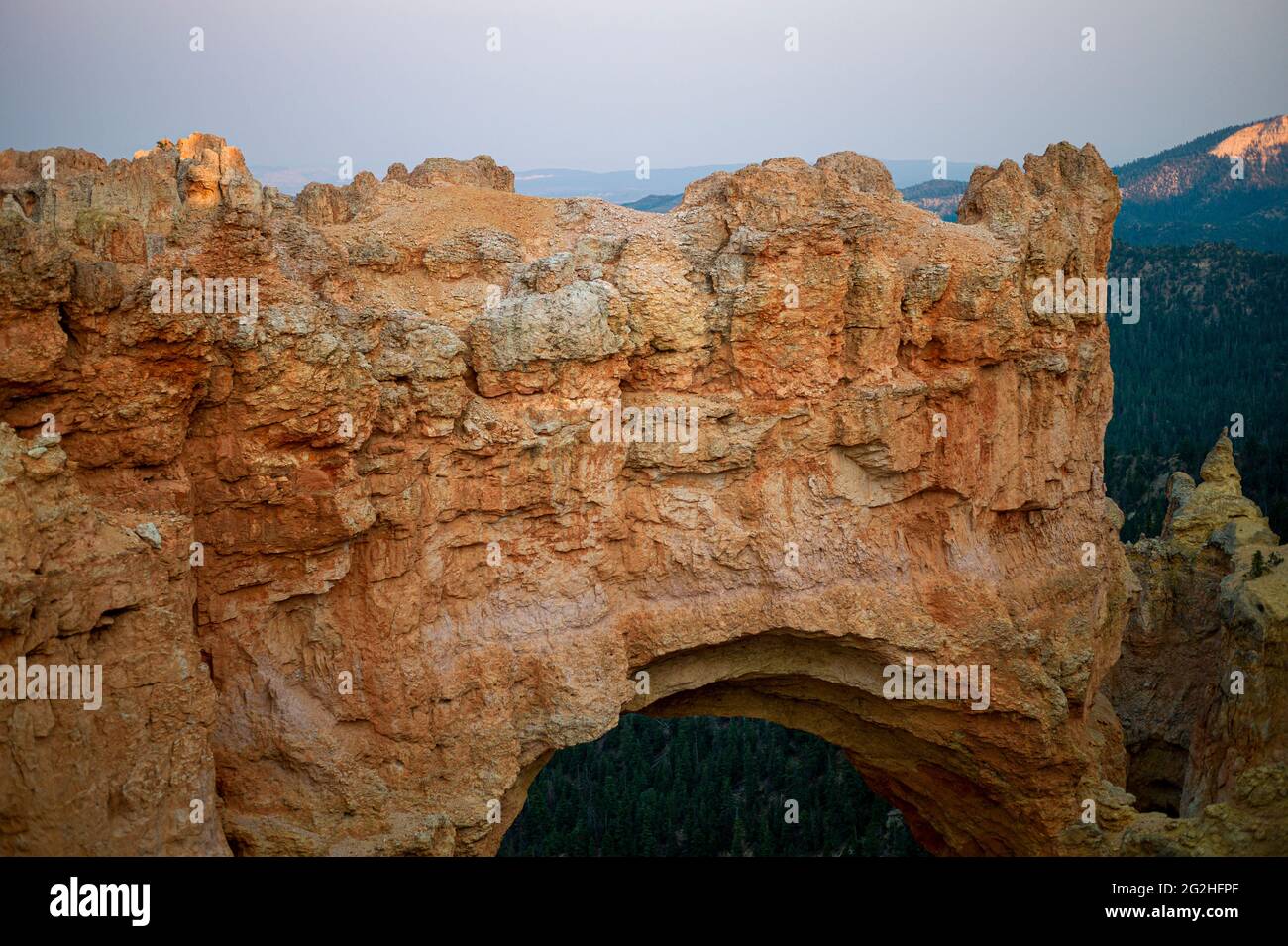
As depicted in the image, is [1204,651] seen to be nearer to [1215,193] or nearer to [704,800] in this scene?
[704,800]

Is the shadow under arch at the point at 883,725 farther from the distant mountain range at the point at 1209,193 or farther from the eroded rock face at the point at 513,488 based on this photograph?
the distant mountain range at the point at 1209,193

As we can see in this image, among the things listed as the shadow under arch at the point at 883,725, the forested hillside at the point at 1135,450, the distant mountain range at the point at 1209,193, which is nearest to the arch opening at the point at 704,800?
the forested hillside at the point at 1135,450

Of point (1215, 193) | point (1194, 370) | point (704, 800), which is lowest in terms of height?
point (704, 800)

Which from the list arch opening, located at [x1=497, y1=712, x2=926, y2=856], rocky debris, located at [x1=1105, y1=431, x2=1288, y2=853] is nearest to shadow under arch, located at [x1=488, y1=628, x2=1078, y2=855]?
rocky debris, located at [x1=1105, y1=431, x2=1288, y2=853]

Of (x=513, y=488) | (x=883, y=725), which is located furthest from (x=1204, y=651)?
(x=513, y=488)

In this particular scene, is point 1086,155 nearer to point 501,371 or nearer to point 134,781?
point 501,371

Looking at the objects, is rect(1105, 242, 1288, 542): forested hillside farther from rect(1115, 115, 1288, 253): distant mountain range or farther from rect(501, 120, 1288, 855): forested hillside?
rect(1115, 115, 1288, 253): distant mountain range

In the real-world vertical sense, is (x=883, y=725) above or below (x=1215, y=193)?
below
